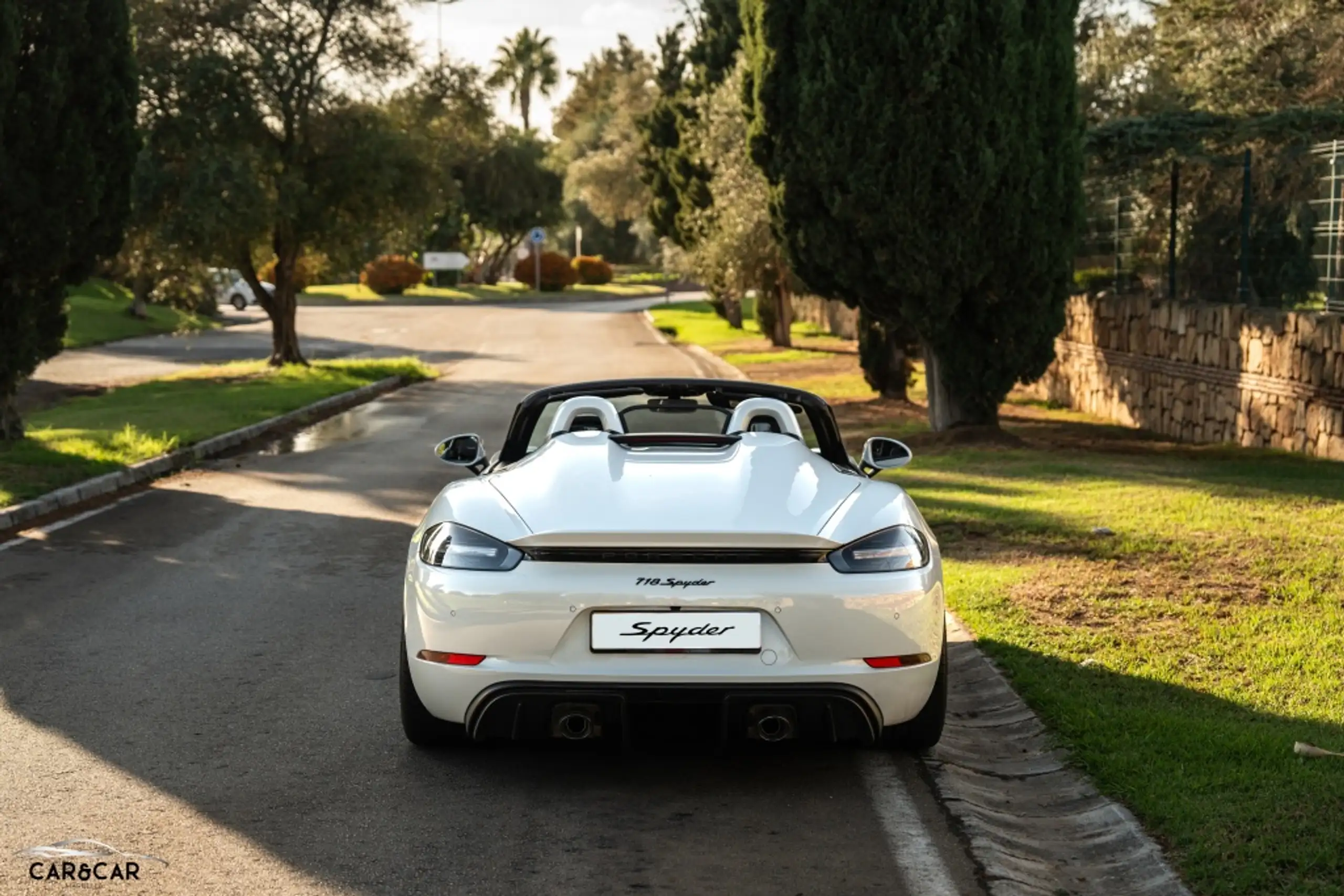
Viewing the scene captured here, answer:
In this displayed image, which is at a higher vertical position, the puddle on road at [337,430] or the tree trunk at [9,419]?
the tree trunk at [9,419]

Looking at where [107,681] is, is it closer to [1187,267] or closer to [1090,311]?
[1187,267]

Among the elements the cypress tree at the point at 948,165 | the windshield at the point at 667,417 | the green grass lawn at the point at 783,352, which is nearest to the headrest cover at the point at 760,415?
the windshield at the point at 667,417

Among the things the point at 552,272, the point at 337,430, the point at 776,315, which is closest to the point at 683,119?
the point at 776,315

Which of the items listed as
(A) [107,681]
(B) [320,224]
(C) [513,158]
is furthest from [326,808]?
(C) [513,158]

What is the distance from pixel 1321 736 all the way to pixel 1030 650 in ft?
5.53

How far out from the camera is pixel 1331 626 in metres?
7.41

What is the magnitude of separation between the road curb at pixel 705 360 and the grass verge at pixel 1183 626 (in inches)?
436

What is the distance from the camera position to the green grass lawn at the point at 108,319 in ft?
140

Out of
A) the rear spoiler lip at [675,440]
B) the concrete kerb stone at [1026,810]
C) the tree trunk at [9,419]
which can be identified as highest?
the rear spoiler lip at [675,440]

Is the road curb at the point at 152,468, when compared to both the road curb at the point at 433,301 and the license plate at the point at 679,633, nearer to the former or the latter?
the license plate at the point at 679,633

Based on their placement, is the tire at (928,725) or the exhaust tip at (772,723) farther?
the tire at (928,725)

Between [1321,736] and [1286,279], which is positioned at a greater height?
[1286,279]

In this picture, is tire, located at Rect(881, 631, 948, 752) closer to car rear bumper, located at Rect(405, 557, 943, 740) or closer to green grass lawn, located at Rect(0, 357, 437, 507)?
car rear bumper, located at Rect(405, 557, 943, 740)

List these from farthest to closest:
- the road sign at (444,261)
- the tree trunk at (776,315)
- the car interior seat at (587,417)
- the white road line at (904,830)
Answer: the road sign at (444,261)
the tree trunk at (776,315)
the car interior seat at (587,417)
the white road line at (904,830)
